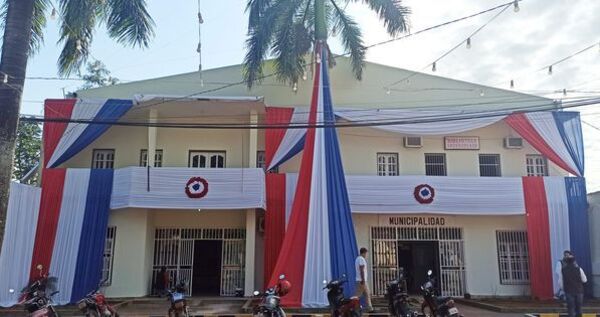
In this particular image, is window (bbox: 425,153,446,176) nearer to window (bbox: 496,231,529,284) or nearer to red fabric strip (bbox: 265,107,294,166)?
window (bbox: 496,231,529,284)

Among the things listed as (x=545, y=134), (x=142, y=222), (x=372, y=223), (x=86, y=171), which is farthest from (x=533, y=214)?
(x=86, y=171)

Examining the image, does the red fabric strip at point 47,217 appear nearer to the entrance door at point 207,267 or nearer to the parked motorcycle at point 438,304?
the entrance door at point 207,267

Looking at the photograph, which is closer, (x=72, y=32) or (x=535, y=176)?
(x=72, y=32)

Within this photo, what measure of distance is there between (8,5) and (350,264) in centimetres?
935

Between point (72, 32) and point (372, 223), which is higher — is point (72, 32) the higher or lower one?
the higher one

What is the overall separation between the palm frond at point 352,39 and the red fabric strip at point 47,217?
9.43 metres

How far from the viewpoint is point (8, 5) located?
9359 millimetres

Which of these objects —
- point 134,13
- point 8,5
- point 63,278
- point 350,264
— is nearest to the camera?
point 8,5

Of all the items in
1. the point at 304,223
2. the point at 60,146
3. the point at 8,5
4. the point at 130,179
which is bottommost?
the point at 304,223

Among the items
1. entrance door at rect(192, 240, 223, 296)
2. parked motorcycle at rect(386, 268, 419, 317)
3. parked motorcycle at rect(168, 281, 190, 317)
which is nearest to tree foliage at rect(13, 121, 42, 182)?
entrance door at rect(192, 240, 223, 296)

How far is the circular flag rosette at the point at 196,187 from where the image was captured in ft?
48.9

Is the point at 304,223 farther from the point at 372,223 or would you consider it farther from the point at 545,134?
the point at 545,134

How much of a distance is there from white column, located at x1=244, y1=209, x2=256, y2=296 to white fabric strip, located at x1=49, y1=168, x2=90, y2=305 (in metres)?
4.86

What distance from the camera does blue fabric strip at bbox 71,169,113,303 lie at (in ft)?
47.3
